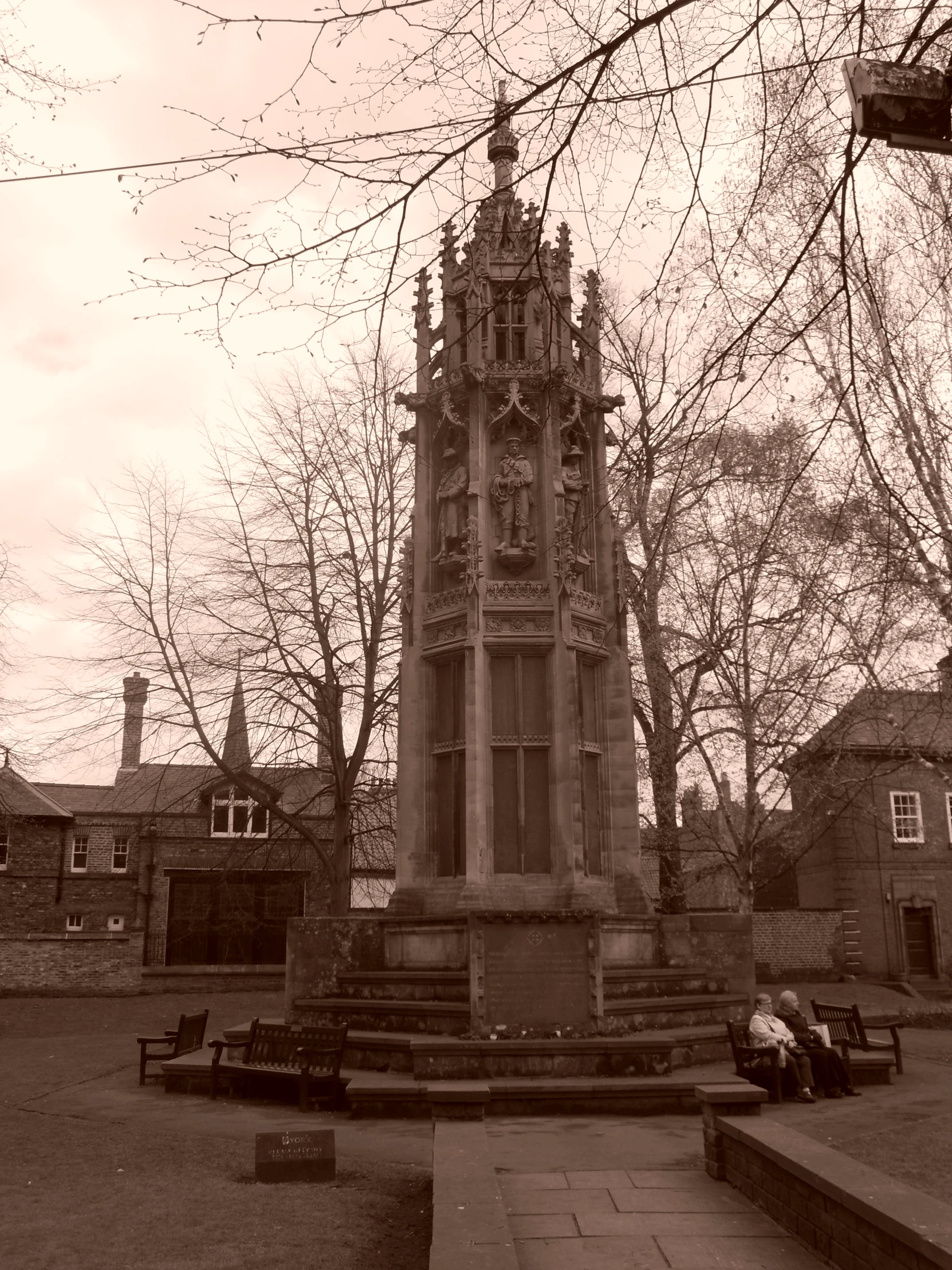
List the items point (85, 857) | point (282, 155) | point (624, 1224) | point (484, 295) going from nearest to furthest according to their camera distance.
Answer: point (282, 155)
point (624, 1224)
point (484, 295)
point (85, 857)

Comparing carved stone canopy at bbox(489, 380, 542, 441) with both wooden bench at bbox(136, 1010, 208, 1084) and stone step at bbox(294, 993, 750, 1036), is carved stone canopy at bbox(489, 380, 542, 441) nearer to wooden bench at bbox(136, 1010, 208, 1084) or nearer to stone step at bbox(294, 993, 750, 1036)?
stone step at bbox(294, 993, 750, 1036)

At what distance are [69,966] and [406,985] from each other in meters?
17.0

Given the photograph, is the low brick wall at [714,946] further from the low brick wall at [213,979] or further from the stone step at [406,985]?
the low brick wall at [213,979]

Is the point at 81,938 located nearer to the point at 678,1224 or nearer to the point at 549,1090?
the point at 549,1090

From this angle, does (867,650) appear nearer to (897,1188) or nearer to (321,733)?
(321,733)

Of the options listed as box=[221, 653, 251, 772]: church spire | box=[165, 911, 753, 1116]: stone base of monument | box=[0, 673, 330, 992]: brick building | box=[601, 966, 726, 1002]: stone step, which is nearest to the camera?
box=[165, 911, 753, 1116]: stone base of monument

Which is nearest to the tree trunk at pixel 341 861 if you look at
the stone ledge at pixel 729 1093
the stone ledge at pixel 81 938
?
the stone ledge at pixel 81 938

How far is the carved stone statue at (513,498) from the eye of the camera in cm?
1447

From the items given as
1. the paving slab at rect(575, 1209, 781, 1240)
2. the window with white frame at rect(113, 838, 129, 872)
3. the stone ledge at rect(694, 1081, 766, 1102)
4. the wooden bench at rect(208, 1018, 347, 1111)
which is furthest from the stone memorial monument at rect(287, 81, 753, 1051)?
the window with white frame at rect(113, 838, 129, 872)

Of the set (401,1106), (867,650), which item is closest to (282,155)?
(401,1106)

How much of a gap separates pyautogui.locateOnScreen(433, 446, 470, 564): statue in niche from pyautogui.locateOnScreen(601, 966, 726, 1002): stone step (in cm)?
563

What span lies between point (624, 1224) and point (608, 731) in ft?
28.6

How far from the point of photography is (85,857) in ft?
120

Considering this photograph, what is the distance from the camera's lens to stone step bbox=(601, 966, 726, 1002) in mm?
12724
